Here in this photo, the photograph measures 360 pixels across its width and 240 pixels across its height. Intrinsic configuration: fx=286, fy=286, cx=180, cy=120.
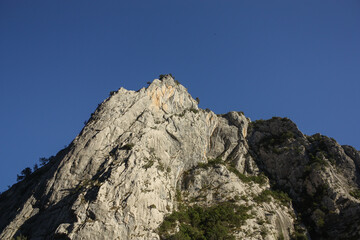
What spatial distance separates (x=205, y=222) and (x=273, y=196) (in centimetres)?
1668

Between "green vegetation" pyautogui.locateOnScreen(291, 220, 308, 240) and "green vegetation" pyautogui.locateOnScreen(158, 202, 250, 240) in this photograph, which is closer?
"green vegetation" pyautogui.locateOnScreen(158, 202, 250, 240)

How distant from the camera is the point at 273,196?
5559 cm

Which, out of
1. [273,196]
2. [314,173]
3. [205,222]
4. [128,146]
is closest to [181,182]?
[205,222]

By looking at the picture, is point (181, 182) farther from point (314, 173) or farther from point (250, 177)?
point (314, 173)

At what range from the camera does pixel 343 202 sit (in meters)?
49.3

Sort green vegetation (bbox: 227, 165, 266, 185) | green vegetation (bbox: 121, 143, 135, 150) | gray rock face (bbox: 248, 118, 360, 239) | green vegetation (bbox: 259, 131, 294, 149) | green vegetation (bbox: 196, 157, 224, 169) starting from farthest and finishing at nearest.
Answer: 1. green vegetation (bbox: 259, 131, 294, 149)
2. green vegetation (bbox: 196, 157, 224, 169)
3. green vegetation (bbox: 227, 165, 266, 185)
4. green vegetation (bbox: 121, 143, 135, 150)
5. gray rock face (bbox: 248, 118, 360, 239)

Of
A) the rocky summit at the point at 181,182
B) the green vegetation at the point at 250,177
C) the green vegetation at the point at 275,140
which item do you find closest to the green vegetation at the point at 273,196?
the rocky summit at the point at 181,182

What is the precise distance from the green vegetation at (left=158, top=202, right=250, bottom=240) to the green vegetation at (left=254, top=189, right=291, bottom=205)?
493 cm

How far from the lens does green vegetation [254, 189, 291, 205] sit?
2098 inches

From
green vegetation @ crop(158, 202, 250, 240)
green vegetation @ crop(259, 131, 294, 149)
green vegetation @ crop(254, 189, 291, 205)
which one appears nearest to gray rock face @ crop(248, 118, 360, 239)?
green vegetation @ crop(259, 131, 294, 149)

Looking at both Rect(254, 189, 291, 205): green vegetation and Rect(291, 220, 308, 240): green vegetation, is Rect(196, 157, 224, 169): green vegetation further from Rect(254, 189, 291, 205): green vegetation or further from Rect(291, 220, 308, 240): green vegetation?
Rect(291, 220, 308, 240): green vegetation

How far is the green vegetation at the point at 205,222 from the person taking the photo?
1687 inches

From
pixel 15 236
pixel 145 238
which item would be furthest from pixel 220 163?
pixel 15 236

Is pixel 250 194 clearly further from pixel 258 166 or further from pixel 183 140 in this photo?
pixel 183 140
